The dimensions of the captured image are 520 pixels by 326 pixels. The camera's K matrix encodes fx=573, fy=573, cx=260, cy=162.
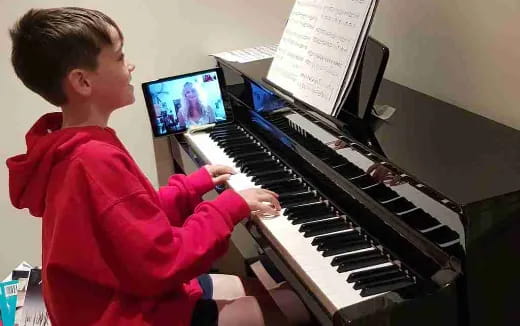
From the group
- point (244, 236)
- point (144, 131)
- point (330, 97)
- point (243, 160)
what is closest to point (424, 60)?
point (330, 97)

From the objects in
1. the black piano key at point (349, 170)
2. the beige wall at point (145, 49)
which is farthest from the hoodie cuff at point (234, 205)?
the beige wall at point (145, 49)

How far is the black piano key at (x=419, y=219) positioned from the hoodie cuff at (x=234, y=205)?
1.11 feet

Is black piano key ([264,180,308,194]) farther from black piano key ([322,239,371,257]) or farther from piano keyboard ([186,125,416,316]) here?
black piano key ([322,239,371,257])

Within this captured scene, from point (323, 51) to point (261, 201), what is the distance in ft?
1.28

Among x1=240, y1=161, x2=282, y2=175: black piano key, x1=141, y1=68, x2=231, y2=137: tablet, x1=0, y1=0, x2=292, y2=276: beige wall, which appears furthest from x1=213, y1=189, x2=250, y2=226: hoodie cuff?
x1=0, y1=0, x2=292, y2=276: beige wall

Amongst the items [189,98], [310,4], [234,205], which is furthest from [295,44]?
[189,98]

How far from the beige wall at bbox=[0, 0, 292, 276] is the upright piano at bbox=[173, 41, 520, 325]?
2.54 ft

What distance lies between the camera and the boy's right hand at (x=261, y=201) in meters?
1.29

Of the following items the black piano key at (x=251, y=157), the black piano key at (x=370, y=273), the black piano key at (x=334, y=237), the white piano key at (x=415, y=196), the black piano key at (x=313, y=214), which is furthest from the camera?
the black piano key at (x=251, y=157)

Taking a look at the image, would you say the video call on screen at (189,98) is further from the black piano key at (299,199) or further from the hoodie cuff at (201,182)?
the black piano key at (299,199)

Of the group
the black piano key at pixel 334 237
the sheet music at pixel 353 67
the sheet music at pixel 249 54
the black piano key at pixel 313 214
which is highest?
the sheet music at pixel 353 67

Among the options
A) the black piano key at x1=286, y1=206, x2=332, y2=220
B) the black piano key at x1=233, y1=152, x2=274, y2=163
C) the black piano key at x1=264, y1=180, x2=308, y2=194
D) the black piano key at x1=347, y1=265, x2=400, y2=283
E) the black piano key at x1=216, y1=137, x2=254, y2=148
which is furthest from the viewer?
the black piano key at x1=216, y1=137, x2=254, y2=148

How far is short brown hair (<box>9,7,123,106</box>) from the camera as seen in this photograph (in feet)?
3.53

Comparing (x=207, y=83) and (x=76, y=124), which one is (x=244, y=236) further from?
(x=76, y=124)
